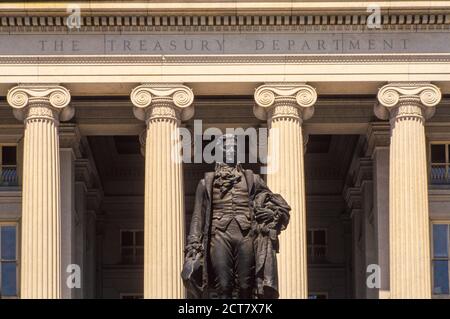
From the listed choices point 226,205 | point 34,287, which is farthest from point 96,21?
point 226,205

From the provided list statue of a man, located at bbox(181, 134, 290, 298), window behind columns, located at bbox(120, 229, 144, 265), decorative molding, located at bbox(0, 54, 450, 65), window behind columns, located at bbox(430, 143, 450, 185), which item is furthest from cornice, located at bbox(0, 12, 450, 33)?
statue of a man, located at bbox(181, 134, 290, 298)

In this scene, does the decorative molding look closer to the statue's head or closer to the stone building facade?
the stone building facade

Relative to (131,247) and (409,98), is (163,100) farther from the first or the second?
(131,247)

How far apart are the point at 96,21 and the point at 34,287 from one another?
833cm

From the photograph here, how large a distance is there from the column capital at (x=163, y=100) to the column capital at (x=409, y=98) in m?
5.94

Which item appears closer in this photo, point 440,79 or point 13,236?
point 440,79

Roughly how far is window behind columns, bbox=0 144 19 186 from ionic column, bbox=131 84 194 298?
254 inches

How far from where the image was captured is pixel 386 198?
67.1 meters

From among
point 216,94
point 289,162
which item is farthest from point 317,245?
point 289,162

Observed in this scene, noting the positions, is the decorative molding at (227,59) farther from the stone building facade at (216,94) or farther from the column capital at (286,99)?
the column capital at (286,99)

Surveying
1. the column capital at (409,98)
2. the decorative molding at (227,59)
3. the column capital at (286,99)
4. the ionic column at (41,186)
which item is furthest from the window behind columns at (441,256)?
the ionic column at (41,186)

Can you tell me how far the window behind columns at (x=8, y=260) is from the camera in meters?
68.1

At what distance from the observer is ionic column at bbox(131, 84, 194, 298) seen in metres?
61.5

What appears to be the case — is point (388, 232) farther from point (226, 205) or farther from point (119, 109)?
point (226, 205)
